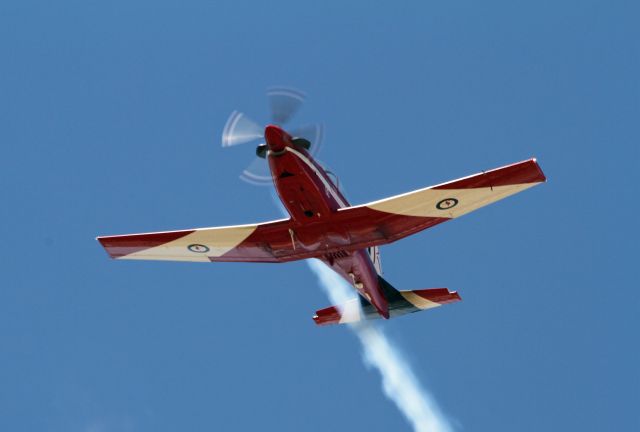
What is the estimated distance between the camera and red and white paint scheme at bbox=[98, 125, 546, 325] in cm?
2039

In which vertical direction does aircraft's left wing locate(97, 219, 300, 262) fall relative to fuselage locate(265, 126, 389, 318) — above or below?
above

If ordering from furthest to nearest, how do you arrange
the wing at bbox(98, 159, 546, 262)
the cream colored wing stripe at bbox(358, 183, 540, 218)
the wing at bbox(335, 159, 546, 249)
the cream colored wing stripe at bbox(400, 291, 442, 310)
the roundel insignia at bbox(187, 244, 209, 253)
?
the cream colored wing stripe at bbox(400, 291, 442, 310) → the roundel insignia at bbox(187, 244, 209, 253) → the cream colored wing stripe at bbox(358, 183, 540, 218) → the wing at bbox(98, 159, 546, 262) → the wing at bbox(335, 159, 546, 249)

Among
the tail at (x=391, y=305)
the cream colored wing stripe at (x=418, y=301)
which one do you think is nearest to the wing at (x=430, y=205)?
the tail at (x=391, y=305)

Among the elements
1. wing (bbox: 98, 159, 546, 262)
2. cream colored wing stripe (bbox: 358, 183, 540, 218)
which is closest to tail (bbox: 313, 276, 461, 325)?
wing (bbox: 98, 159, 546, 262)

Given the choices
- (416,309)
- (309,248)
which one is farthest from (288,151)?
(416,309)

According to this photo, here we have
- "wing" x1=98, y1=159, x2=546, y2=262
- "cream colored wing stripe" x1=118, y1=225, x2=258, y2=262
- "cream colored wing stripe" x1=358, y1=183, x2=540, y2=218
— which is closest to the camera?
"wing" x1=98, y1=159, x2=546, y2=262

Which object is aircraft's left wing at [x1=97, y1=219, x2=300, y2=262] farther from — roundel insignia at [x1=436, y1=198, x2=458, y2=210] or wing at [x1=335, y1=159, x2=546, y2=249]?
roundel insignia at [x1=436, y1=198, x2=458, y2=210]

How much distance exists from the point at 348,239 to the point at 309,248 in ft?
2.82

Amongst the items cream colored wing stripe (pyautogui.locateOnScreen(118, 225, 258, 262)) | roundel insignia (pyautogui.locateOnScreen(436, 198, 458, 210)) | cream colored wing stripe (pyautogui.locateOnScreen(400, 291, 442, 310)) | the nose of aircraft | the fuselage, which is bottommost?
roundel insignia (pyautogui.locateOnScreen(436, 198, 458, 210))

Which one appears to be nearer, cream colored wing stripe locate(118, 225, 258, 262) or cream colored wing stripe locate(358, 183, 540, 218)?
cream colored wing stripe locate(358, 183, 540, 218)

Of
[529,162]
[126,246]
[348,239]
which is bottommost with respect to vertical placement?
[529,162]

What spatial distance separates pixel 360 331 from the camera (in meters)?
27.3

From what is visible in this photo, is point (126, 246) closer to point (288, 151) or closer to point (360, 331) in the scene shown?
point (288, 151)

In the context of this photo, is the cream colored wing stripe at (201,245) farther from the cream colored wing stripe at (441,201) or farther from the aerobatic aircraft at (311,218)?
the cream colored wing stripe at (441,201)
